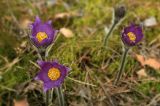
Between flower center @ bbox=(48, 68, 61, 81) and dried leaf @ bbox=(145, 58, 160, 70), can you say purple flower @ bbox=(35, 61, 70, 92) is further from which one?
dried leaf @ bbox=(145, 58, 160, 70)

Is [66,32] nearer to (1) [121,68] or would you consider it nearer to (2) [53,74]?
(1) [121,68]

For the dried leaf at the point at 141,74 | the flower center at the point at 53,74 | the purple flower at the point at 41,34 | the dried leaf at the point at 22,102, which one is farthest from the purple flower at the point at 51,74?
the dried leaf at the point at 141,74

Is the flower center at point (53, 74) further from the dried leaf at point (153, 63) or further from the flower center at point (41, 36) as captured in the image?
the dried leaf at point (153, 63)

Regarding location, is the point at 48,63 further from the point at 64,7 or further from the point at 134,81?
the point at 64,7

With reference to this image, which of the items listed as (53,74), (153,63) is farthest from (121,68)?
(53,74)

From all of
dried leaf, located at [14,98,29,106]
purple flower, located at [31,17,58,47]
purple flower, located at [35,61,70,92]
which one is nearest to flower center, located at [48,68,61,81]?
purple flower, located at [35,61,70,92]
